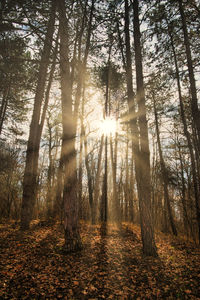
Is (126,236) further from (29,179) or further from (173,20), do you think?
(173,20)

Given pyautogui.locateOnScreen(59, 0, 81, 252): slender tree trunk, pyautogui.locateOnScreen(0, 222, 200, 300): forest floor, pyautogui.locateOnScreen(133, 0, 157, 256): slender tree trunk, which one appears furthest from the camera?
pyautogui.locateOnScreen(133, 0, 157, 256): slender tree trunk

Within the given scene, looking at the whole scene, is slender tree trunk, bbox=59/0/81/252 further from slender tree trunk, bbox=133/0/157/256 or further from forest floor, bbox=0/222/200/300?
slender tree trunk, bbox=133/0/157/256

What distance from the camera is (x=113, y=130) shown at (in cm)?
1101

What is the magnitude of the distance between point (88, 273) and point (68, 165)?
2.64 m

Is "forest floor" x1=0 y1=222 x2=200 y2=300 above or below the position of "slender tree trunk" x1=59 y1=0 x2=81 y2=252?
below

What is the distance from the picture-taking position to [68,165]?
4.51m

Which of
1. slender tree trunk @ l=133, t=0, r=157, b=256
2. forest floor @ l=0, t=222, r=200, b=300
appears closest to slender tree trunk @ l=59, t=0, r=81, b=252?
forest floor @ l=0, t=222, r=200, b=300

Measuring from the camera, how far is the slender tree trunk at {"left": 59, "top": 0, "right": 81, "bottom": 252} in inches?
166

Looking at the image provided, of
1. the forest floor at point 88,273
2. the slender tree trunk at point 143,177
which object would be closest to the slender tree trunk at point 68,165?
the forest floor at point 88,273

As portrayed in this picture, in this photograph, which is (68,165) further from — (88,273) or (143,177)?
(88,273)

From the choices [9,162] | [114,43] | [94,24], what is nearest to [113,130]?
[114,43]

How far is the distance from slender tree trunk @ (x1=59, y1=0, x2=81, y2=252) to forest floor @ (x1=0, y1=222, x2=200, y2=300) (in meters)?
0.45

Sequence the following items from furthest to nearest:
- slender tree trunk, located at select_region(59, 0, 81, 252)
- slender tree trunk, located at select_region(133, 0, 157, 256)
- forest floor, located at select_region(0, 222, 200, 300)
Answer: slender tree trunk, located at select_region(133, 0, 157, 256)
slender tree trunk, located at select_region(59, 0, 81, 252)
forest floor, located at select_region(0, 222, 200, 300)

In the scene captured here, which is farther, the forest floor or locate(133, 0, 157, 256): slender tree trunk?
locate(133, 0, 157, 256): slender tree trunk
